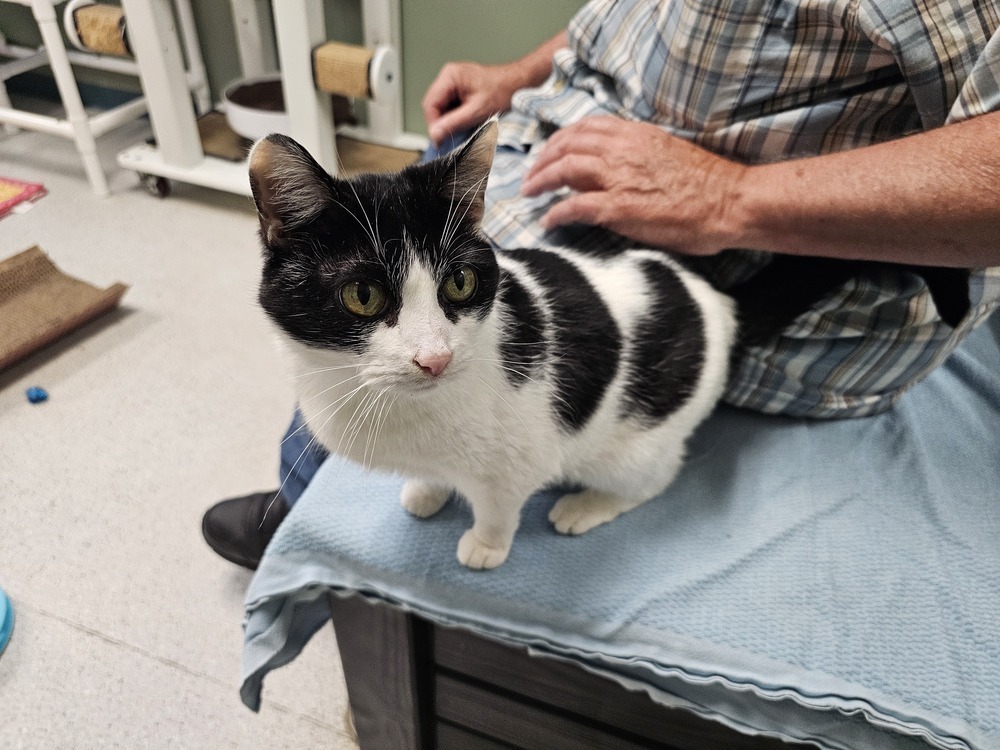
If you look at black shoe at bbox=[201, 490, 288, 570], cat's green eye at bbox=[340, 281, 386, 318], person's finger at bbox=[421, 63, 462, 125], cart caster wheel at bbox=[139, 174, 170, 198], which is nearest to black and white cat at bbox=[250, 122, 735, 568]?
cat's green eye at bbox=[340, 281, 386, 318]

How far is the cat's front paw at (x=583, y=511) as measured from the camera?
2.42 ft

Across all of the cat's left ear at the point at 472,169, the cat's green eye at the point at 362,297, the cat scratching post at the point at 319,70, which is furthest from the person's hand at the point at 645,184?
the cat scratching post at the point at 319,70

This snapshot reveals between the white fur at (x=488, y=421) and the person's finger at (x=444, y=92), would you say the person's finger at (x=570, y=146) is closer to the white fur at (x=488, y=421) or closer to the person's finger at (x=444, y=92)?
the white fur at (x=488, y=421)

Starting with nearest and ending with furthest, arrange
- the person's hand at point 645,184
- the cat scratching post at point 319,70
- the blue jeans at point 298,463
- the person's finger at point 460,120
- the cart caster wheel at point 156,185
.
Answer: the person's hand at point 645,184 < the blue jeans at point 298,463 < the person's finger at point 460,120 < the cat scratching post at point 319,70 < the cart caster wheel at point 156,185

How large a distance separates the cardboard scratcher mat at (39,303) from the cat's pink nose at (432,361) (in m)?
1.40

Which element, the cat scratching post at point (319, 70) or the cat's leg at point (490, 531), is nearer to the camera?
the cat's leg at point (490, 531)

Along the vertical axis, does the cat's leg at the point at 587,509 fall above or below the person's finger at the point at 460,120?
below

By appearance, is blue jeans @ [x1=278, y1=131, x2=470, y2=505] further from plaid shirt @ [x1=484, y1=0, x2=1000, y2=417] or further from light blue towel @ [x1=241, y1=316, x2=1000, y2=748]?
plaid shirt @ [x1=484, y1=0, x2=1000, y2=417]

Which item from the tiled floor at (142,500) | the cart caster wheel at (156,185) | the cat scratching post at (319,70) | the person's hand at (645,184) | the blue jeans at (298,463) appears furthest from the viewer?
the cart caster wheel at (156,185)

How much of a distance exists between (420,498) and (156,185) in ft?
6.38

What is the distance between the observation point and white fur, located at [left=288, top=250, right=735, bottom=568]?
540 millimetres

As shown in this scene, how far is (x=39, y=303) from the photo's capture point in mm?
1558

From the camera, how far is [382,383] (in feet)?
1.75

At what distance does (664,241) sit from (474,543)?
435mm
